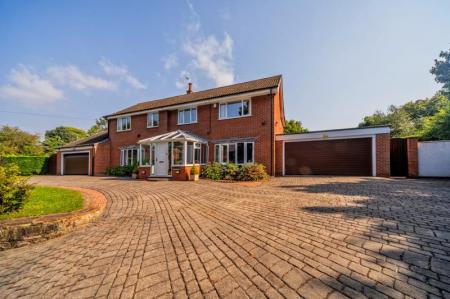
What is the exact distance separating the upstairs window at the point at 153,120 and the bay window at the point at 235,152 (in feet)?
22.6

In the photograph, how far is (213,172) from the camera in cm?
1416

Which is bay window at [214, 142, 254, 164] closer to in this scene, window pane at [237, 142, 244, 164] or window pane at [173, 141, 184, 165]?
window pane at [237, 142, 244, 164]

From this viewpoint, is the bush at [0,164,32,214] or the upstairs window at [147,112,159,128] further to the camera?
the upstairs window at [147,112,159,128]

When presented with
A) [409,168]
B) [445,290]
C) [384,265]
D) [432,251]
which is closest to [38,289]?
[384,265]

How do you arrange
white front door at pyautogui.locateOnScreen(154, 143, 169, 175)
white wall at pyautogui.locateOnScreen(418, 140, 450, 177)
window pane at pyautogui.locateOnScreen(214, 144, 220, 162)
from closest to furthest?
1. white wall at pyautogui.locateOnScreen(418, 140, 450, 177)
2. white front door at pyautogui.locateOnScreen(154, 143, 169, 175)
3. window pane at pyautogui.locateOnScreen(214, 144, 220, 162)

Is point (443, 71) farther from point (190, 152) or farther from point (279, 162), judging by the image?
point (190, 152)

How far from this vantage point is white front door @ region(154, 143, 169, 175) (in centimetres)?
1511

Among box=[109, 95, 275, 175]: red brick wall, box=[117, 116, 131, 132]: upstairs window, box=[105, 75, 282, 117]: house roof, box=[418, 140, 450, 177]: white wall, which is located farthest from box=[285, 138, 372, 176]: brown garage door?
box=[117, 116, 131, 132]: upstairs window

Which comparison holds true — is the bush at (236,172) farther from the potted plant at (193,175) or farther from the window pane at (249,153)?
the window pane at (249,153)

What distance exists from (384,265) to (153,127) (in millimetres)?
19137

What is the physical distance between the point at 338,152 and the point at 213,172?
893cm

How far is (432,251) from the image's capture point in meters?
2.83

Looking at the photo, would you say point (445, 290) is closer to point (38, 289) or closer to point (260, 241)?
point (260, 241)

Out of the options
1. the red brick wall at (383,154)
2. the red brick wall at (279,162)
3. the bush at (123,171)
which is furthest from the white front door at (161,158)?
the red brick wall at (383,154)
